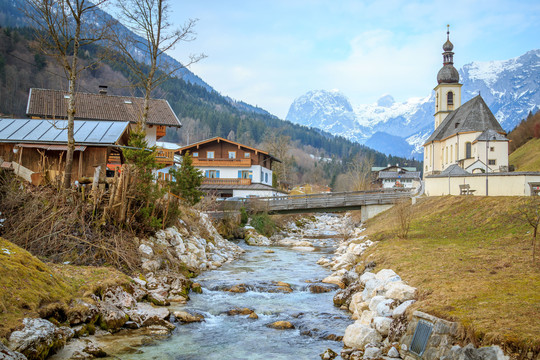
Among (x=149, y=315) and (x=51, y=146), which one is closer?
(x=149, y=315)

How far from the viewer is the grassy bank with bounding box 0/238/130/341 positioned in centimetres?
883

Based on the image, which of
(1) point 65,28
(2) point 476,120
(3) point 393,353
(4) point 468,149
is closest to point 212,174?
(4) point 468,149

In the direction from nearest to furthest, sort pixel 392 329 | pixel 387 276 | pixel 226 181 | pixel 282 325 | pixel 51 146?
pixel 392 329, pixel 282 325, pixel 387 276, pixel 51 146, pixel 226 181

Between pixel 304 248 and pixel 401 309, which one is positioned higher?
pixel 401 309

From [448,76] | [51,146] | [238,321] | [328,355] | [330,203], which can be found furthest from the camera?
[448,76]

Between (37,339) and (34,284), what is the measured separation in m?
2.10

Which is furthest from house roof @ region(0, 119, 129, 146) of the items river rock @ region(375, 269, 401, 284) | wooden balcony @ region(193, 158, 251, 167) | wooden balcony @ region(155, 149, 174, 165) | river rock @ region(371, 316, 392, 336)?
wooden balcony @ region(193, 158, 251, 167)

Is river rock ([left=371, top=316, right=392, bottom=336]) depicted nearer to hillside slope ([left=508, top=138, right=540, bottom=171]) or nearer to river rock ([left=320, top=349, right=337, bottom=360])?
river rock ([left=320, top=349, right=337, bottom=360])

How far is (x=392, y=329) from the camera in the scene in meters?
9.85

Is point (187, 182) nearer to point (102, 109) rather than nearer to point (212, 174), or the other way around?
point (102, 109)

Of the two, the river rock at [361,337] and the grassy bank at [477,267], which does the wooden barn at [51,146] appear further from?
the river rock at [361,337]

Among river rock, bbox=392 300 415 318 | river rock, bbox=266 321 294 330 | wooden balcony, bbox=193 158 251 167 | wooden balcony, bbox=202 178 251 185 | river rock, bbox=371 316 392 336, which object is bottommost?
river rock, bbox=266 321 294 330

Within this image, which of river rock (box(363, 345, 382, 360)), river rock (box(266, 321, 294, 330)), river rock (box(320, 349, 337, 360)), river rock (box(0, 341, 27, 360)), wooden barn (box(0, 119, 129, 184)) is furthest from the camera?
wooden barn (box(0, 119, 129, 184))

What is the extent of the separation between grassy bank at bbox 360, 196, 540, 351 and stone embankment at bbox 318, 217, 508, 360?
325 mm
